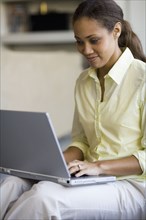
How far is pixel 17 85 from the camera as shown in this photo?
125 inches

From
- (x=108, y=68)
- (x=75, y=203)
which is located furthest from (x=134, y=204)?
(x=108, y=68)

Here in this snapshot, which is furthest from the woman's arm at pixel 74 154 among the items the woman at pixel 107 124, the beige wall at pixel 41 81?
the beige wall at pixel 41 81

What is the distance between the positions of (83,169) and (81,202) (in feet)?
0.34

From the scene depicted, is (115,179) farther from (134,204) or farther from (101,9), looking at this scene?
(101,9)

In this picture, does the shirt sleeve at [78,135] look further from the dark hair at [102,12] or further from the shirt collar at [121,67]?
the dark hair at [102,12]

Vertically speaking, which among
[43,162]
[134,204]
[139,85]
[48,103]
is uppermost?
[139,85]

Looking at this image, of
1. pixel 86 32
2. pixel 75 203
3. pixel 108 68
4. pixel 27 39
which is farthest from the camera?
Answer: pixel 27 39

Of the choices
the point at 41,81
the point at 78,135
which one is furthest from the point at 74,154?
the point at 41,81

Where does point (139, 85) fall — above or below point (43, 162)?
above

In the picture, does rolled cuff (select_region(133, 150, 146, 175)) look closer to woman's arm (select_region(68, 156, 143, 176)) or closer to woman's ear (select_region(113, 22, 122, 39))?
woman's arm (select_region(68, 156, 143, 176))

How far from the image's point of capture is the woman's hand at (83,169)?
1424 mm

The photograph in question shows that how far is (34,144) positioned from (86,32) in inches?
15.9

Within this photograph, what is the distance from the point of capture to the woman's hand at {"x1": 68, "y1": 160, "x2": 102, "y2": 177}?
142 cm

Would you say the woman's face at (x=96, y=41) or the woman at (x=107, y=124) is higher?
the woman's face at (x=96, y=41)
